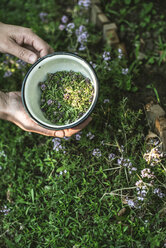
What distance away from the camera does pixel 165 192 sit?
179 cm

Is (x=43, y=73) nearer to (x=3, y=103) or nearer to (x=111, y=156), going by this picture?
(x=3, y=103)

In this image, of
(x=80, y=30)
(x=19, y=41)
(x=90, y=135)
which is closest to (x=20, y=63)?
(x=19, y=41)

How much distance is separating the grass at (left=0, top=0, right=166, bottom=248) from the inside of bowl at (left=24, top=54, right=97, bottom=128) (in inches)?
14.5

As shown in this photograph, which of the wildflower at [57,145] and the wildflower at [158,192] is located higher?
the wildflower at [57,145]

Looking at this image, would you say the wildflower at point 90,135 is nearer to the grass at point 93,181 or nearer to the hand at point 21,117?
the grass at point 93,181

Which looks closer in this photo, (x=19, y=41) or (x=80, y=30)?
(x=19, y=41)

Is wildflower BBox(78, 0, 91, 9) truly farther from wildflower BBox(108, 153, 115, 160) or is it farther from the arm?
wildflower BBox(108, 153, 115, 160)

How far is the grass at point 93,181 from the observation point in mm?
1729

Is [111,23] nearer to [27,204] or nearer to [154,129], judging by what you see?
[154,129]

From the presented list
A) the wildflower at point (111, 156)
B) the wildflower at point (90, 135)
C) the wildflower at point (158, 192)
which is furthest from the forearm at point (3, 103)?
the wildflower at point (158, 192)

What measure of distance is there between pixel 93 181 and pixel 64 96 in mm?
720

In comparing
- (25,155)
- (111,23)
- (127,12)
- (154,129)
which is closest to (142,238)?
(154,129)

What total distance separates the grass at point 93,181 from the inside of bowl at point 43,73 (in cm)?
37

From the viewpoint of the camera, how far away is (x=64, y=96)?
5.91 ft
